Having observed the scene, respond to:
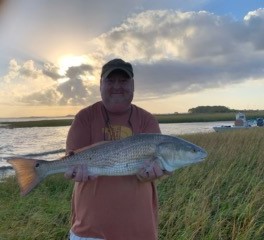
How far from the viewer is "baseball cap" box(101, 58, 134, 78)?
12.0 feet

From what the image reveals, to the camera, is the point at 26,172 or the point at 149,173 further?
the point at 26,172

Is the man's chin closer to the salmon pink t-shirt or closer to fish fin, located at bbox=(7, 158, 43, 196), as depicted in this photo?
the salmon pink t-shirt

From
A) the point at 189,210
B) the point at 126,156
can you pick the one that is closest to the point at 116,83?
the point at 126,156

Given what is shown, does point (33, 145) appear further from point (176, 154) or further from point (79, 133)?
point (176, 154)

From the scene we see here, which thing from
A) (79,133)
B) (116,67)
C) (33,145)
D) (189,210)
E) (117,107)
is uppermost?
(116,67)

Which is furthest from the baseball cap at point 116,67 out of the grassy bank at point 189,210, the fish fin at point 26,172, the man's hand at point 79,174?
the grassy bank at point 189,210

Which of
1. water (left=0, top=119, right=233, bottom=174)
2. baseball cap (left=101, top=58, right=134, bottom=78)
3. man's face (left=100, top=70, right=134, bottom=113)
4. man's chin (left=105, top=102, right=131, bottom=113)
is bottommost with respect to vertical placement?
water (left=0, top=119, right=233, bottom=174)

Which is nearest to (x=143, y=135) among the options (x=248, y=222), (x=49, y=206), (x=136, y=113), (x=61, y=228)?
(x=136, y=113)

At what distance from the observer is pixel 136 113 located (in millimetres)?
3684

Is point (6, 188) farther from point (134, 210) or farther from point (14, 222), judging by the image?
point (134, 210)

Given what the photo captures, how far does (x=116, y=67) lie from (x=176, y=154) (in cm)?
97

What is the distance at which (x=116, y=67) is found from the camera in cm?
364

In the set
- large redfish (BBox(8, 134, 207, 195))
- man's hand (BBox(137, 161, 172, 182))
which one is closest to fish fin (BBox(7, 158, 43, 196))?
large redfish (BBox(8, 134, 207, 195))

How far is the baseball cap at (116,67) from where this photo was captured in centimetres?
365
